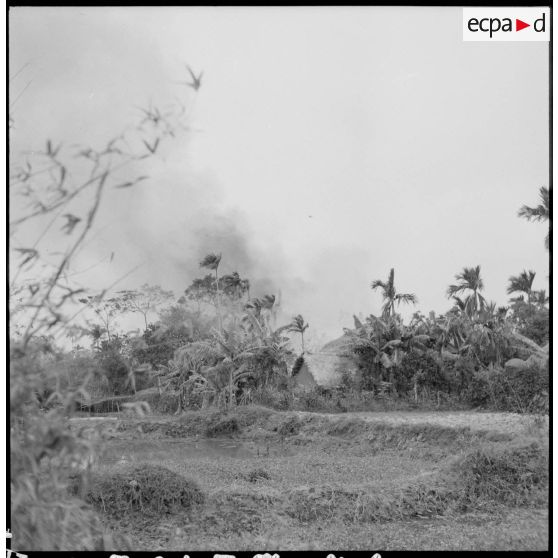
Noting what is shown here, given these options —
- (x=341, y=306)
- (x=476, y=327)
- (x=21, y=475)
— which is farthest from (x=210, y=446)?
(x=341, y=306)

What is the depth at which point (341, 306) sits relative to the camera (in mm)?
23594

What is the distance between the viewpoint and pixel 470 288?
17.3 metres

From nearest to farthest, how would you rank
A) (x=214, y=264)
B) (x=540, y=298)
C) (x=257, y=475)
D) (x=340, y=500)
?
1. (x=340, y=500)
2. (x=257, y=475)
3. (x=540, y=298)
4. (x=214, y=264)

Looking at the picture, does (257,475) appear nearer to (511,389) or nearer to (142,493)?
(142,493)

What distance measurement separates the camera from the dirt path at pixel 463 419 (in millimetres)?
9422

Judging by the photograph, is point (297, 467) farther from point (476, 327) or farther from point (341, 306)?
point (341, 306)

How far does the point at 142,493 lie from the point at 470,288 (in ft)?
43.6

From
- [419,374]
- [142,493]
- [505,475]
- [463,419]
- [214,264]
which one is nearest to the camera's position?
[142,493]

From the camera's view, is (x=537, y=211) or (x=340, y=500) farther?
(x=537, y=211)

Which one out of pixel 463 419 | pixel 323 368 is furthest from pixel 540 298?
pixel 323 368

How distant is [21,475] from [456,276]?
1652 cm

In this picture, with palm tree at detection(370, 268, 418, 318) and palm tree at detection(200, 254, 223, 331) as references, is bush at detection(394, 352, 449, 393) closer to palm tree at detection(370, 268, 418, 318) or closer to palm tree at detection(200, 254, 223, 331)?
palm tree at detection(370, 268, 418, 318)

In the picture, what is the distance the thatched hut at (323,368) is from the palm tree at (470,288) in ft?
10.2

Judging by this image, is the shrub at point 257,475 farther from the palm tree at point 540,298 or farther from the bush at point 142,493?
the palm tree at point 540,298
